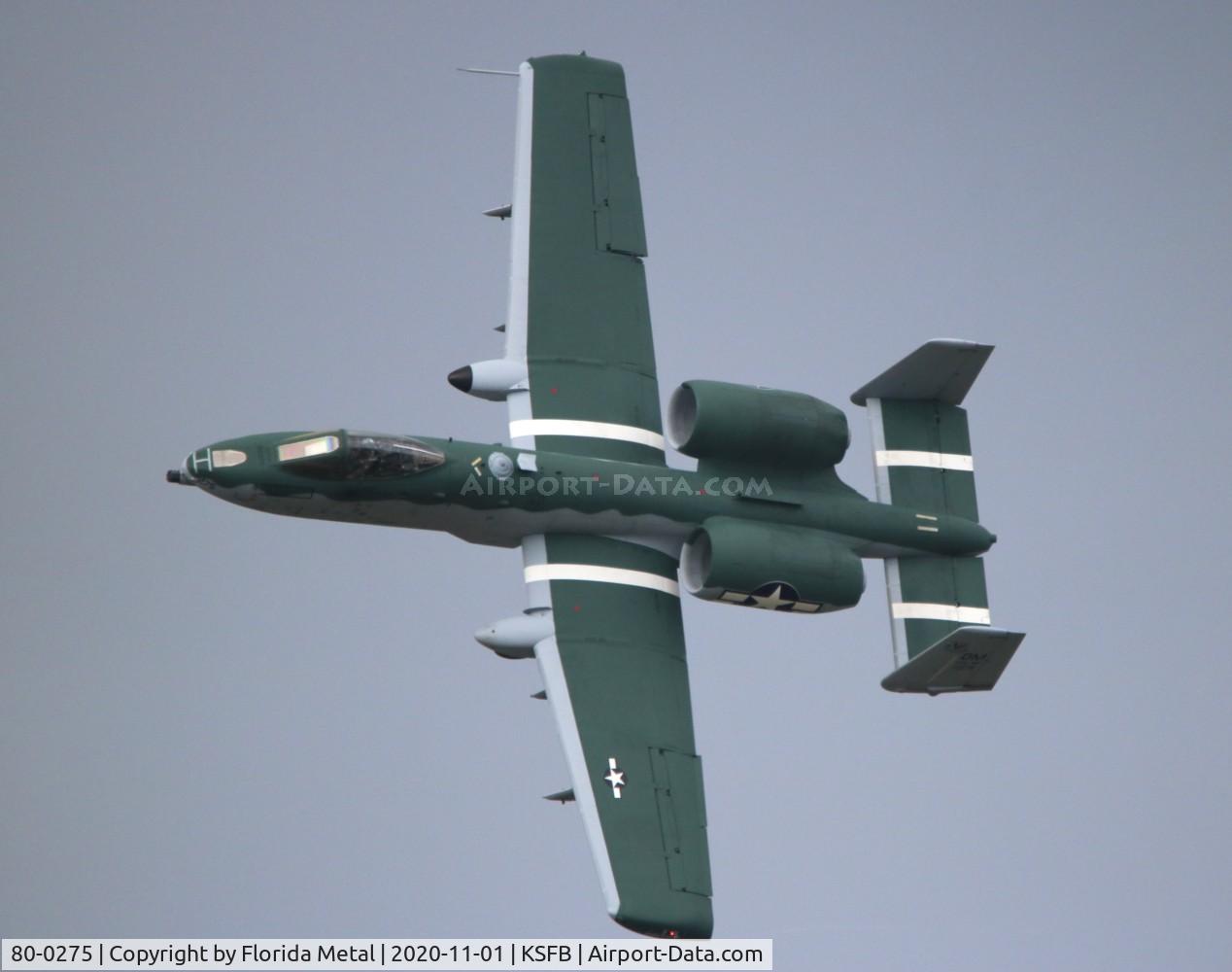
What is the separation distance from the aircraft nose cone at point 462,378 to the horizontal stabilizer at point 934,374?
6.41 m

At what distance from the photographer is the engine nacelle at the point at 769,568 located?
42.0m

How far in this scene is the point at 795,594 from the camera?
140 feet

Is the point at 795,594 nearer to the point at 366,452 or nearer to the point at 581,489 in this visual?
the point at 581,489

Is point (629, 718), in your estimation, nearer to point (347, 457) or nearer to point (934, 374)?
point (347, 457)

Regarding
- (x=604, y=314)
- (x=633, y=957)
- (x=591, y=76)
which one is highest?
(x=591, y=76)

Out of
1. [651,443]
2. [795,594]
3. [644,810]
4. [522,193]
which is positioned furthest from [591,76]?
[644,810]

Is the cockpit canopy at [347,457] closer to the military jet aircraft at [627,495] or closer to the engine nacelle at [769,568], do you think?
the military jet aircraft at [627,495]

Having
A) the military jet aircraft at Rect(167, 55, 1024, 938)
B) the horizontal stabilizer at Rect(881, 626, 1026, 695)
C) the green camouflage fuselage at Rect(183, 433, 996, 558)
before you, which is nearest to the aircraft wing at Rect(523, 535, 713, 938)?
the military jet aircraft at Rect(167, 55, 1024, 938)

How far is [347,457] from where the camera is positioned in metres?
40.4

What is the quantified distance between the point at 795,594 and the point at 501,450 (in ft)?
16.5

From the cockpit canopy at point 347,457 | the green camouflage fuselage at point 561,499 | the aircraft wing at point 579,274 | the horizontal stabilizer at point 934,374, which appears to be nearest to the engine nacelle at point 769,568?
the green camouflage fuselage at point 561,499

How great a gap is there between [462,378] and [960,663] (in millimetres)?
8621
